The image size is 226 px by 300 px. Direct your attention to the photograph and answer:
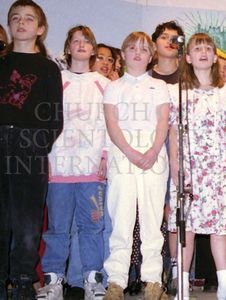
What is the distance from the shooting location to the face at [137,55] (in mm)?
2855

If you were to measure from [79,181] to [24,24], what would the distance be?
2.74ft

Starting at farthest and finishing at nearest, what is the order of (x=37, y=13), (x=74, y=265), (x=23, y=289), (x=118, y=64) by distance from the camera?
(x=118, y=64), (x=74, y=265), (x=37, y=13), (x=23, y=289)

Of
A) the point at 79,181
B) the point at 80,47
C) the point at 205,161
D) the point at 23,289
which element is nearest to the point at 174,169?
the point at 205,161

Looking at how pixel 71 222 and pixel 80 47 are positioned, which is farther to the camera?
pixel 80 47

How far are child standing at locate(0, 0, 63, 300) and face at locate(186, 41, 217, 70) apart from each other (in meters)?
0.69

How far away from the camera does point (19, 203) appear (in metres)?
2.61

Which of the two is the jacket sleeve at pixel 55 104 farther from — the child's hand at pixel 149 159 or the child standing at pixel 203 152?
the child standing at pixel 203 152

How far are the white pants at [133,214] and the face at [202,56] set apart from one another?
49 cm

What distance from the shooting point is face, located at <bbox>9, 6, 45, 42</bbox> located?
9.24 feet

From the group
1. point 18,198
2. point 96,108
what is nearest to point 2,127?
point 18,198

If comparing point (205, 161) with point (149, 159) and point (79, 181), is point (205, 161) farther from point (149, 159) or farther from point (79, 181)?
point (79, 181)

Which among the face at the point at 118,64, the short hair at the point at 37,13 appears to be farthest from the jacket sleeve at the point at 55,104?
the face at the point at 118,64

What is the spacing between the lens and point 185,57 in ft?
9.43

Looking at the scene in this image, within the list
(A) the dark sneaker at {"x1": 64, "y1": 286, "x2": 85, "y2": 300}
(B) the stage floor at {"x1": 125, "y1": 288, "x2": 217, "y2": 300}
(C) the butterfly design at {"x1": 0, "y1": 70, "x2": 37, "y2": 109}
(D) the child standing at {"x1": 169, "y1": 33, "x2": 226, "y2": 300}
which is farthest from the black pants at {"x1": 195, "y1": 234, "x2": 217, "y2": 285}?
(C) the butterfly design at {"x1": 0, "y1": 70, "x2": 37, "y2": 109}
